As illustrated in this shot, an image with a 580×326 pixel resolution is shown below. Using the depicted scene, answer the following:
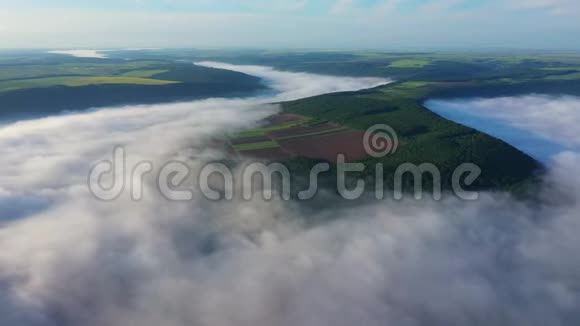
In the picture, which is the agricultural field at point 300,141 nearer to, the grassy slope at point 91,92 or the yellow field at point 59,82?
the grassy slope at point 91,92

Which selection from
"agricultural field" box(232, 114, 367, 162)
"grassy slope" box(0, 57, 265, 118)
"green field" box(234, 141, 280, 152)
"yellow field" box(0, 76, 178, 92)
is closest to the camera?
"agricultural field" box(232, 114, 367, 162)

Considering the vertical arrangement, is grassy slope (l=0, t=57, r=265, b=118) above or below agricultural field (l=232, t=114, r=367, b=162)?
above

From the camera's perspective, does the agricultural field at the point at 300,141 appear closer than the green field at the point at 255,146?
Yes

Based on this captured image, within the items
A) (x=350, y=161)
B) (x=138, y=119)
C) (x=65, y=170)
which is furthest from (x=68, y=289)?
(x=138, y=119)

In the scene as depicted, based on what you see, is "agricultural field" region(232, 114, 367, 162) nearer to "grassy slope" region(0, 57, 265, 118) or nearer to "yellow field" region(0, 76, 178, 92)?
"grassy slope" region(0, 57, 265, 118)

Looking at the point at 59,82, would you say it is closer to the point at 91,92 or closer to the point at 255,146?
the point at 91,92

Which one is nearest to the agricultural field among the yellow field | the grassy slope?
the grassy slope

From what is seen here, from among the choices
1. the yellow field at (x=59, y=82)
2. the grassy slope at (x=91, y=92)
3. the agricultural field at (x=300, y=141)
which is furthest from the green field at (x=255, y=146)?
the yellow field at (x=59, y=82)

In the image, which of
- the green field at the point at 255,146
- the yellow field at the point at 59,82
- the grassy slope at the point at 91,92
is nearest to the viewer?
the green field at the point at 255,146

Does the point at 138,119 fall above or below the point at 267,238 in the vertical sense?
above

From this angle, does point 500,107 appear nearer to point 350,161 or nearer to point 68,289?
point 350,161

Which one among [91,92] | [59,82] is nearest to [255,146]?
[91,92]
